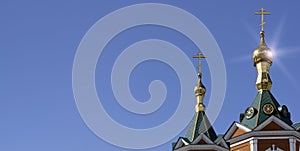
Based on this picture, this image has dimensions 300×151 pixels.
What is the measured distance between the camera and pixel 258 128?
1048 inches

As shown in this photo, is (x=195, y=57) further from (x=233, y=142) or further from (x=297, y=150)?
(x=297, y=150)

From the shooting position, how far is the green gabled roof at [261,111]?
27141 mm

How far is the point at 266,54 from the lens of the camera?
29.9 meters

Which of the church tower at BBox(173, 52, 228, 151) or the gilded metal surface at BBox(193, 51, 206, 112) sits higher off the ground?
the gilded metal surface at BBox(193, 51, 206, 112)

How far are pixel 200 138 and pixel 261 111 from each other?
10.2 feet

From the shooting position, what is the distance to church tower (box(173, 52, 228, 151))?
2780 cm

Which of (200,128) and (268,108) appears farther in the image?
(200,128)

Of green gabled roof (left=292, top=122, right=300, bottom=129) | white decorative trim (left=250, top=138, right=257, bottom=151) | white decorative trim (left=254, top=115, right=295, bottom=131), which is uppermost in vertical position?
green gabled roof (left=292, top=122, right=300, bottom=129)

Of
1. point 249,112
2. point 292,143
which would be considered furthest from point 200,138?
point 292,143

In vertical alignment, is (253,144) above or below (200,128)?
below

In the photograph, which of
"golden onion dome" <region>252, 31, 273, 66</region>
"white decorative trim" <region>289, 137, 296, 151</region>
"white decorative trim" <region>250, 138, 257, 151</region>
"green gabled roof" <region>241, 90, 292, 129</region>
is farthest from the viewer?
"golden onion dome" <region>252, 31, 273, 66</region>

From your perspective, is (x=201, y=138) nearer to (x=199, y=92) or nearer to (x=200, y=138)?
(x=200, y=138)

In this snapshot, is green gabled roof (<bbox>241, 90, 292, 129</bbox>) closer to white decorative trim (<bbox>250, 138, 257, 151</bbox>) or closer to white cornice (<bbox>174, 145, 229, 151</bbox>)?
white decorative trim (<bbox>250, 138, 257, 151</bbox>)

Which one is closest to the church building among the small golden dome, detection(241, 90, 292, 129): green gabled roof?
detection(241, 90, 292, 129): green gabled roof
